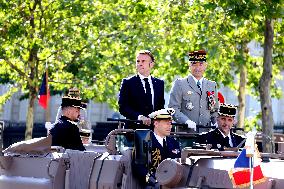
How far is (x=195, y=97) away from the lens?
1293 centimetres

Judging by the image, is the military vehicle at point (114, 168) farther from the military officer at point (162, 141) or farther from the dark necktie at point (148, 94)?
the dark necktie at point (148, 94)

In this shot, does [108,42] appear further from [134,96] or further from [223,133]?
[223,133]

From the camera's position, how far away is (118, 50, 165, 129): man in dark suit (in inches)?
476

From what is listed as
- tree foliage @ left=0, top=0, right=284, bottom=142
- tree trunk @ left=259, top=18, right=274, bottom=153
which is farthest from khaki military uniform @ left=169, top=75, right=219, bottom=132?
tree foliage @ left=0, top=0, right=284, bottom=142

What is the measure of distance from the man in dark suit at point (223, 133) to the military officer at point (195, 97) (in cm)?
86

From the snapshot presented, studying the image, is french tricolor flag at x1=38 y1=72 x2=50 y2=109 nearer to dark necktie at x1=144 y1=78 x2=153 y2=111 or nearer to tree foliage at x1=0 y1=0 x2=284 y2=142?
tree foliage at x1=0 y1=0 x2=284 y2=142

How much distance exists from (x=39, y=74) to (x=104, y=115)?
22630 mm

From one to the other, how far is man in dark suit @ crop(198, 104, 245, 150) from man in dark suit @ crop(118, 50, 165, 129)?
34.9 inches

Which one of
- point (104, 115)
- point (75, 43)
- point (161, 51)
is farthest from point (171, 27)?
point (104, 115)

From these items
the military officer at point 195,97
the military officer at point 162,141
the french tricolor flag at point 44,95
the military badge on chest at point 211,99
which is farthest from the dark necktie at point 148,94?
the french tricolor flag at point 44,95

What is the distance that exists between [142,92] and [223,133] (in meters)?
1.19

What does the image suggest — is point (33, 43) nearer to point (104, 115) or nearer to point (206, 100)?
point (206, 100)

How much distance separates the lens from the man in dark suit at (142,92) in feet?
39.7

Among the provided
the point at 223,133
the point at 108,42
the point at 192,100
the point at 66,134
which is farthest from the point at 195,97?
the point at 108,42
